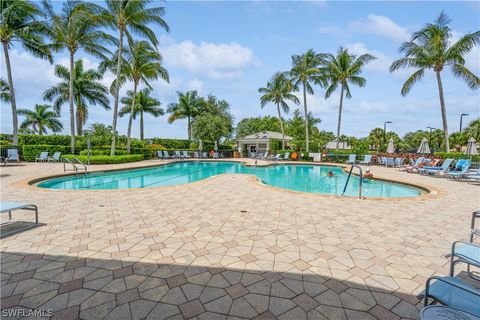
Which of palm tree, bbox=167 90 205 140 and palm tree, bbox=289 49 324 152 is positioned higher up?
palm tree, bbox=289 49 324 152

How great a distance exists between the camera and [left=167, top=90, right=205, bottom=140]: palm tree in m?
33.2

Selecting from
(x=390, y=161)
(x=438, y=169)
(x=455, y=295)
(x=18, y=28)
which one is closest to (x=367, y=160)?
(x=390, y=161)

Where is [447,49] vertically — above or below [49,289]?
above

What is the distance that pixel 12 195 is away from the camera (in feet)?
21.7

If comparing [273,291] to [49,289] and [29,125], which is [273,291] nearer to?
[49,289]

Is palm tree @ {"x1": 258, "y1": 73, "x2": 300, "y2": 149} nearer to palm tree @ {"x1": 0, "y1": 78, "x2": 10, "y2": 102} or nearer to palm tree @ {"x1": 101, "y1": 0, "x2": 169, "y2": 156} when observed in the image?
palm tree @ {"x1": 101, "y1": 0, "x2": 169, "y2": 156}

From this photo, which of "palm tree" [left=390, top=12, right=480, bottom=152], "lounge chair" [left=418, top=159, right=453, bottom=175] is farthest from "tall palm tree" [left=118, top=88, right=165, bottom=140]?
"lounge chair" [left=418, top=159, right=453, bottom=175]

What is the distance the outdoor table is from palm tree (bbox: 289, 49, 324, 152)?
23760 millimetres

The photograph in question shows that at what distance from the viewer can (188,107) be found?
33188mm

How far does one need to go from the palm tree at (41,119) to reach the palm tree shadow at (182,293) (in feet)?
137

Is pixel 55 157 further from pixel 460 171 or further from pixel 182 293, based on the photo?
pixel 460 171

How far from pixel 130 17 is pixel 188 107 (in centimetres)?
1720

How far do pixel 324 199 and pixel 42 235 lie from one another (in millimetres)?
6270

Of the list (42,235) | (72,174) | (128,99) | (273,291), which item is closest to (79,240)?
(42,235)
